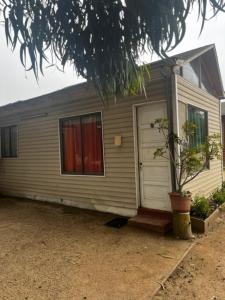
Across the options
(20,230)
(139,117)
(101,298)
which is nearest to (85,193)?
(20,230)

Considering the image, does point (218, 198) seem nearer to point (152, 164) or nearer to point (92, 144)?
point (152, 164)

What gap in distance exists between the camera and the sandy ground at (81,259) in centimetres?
273

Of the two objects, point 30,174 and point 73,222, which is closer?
point 73,222

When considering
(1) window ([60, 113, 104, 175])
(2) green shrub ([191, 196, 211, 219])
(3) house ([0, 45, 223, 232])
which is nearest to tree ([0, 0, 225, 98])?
(3) house ([0, 45, 223, 232])

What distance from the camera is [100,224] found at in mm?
4926

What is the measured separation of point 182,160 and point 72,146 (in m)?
3.05

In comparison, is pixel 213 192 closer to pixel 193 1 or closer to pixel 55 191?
pixel 55 191

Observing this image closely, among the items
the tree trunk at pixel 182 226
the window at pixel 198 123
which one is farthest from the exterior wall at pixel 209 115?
the tree trunk at pixel 182 226

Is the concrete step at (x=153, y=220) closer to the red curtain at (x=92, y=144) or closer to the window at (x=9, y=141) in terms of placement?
the red curtain at (x=92, y=144)

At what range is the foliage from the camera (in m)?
4.25

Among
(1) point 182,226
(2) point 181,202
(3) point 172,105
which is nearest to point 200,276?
(1) point 182,226

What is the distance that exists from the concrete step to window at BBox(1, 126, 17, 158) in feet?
16.6

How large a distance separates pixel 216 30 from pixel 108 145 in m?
3.93

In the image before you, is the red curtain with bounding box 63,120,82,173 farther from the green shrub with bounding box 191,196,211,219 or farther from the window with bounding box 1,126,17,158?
the green shrub with bounding box 191,196,211,219
